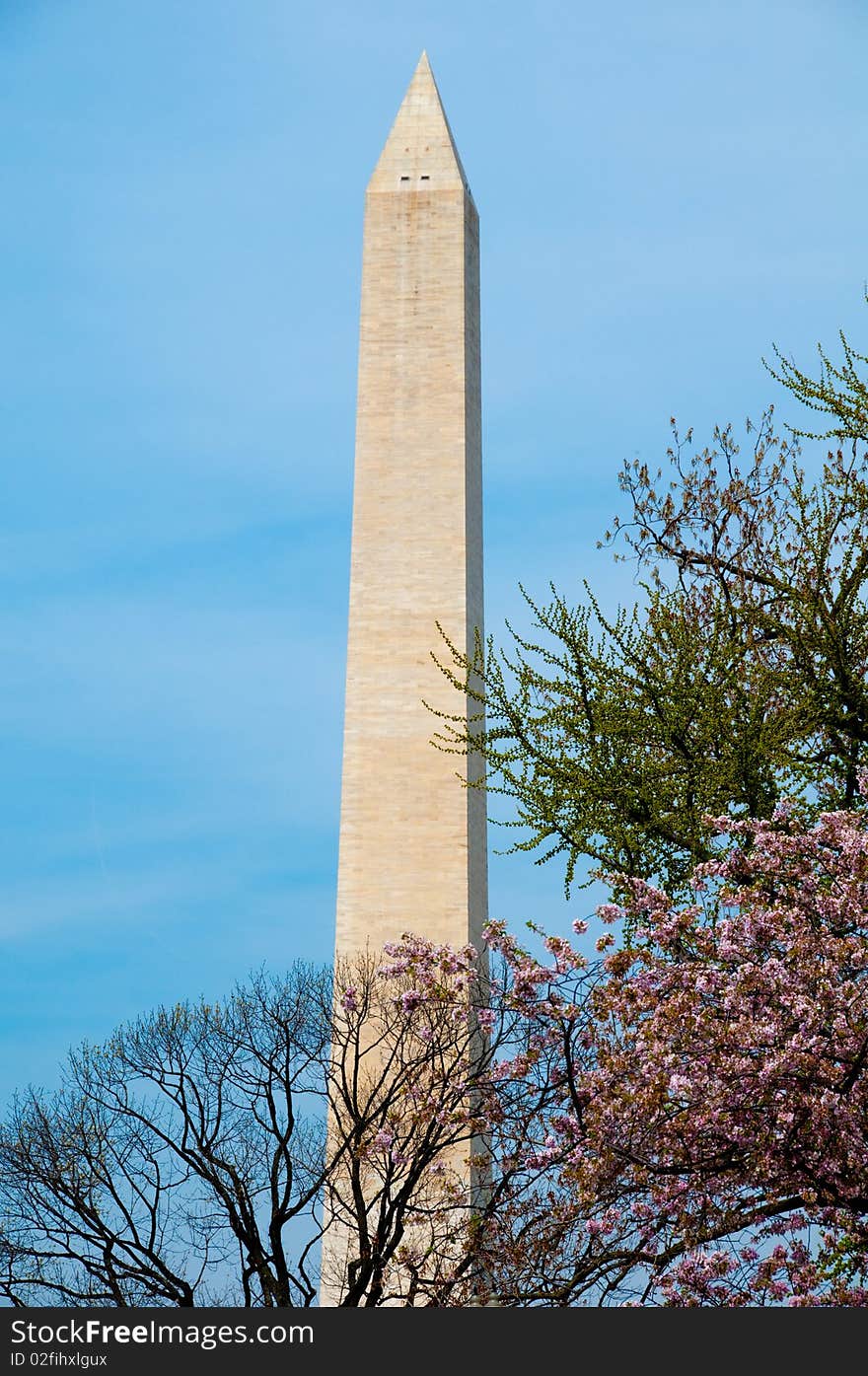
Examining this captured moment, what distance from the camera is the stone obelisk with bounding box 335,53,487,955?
96.6 ft

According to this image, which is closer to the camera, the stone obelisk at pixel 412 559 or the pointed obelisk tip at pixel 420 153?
the stone obelisk at pixel 412 559

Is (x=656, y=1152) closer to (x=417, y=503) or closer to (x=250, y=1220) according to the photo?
(x=250, y=1220)

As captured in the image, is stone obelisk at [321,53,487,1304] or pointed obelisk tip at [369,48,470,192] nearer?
stone obelisk at [321,53,487,1304]

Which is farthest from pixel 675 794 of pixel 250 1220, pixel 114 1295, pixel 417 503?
pixel 417 503

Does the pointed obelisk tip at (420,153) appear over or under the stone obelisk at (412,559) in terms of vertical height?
over

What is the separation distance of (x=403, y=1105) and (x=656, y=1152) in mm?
8874

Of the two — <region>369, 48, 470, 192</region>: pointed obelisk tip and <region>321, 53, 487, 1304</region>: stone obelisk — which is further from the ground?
<region>369, 48, 470, 192</region>: pointed obelisk tip

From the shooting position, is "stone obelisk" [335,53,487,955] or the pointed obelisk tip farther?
the pointed obelisk tip

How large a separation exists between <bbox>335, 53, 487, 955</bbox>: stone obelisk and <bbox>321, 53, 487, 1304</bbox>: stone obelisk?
0.03 meters

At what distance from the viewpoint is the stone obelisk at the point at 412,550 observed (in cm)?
2944

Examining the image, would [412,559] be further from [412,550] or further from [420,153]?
[420,153]

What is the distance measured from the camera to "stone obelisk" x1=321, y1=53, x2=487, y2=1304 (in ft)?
96.3

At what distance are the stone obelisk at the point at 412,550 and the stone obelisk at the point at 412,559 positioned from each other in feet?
0.09

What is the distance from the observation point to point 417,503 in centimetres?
3148
